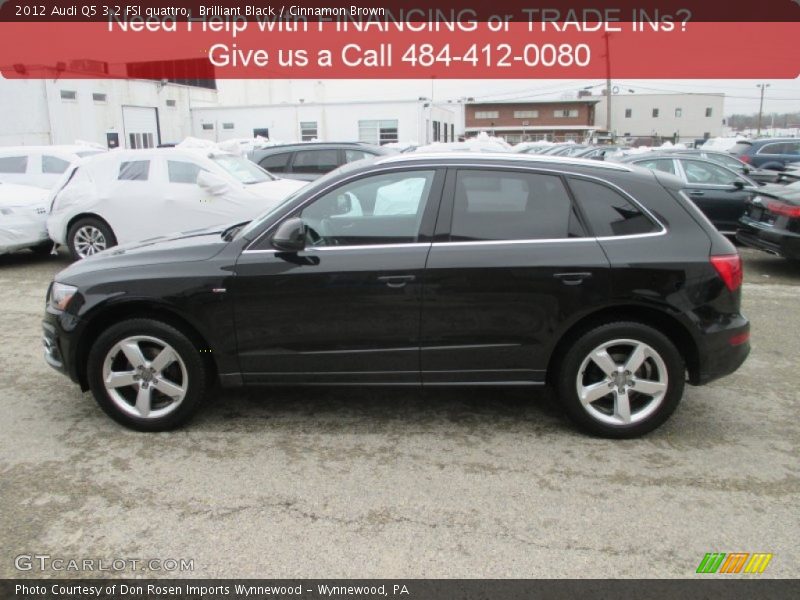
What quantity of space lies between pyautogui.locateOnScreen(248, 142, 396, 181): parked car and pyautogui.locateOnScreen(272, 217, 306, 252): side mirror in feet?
31.0

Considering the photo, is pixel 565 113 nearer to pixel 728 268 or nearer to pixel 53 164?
pixel 53 164

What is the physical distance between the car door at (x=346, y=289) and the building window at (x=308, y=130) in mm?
41963

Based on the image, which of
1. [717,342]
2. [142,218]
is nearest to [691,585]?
[717,342]

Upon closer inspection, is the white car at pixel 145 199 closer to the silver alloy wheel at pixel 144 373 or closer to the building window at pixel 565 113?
the silver alloy wheel at pixel 144 373

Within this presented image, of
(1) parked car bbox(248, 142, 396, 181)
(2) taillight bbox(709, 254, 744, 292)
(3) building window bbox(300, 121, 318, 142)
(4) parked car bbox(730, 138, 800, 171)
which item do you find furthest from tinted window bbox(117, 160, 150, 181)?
(3) building window bbox(300, 121, 318, 142)

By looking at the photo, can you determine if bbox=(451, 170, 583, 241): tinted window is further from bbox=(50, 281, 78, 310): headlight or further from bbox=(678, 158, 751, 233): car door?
bbox=(678, 158, 751, 233): car door

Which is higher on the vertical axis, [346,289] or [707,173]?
[707,173]

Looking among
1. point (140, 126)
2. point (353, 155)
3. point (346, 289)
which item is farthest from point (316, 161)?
point (140, 126)

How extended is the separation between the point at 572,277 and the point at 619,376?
661 millimetres

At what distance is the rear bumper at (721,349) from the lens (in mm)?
3803

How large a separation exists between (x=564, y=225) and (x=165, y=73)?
141 feet

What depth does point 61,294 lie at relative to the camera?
13.3ft

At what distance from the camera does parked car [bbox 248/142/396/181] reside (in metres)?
13.1

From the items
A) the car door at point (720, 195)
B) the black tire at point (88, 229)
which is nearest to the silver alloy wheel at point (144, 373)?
the black tire at point (88, 229)
